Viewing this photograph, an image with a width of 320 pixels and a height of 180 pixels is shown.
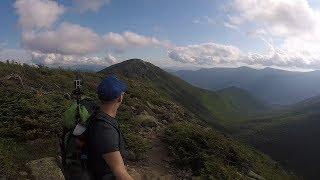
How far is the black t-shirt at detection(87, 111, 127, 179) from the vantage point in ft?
18.2

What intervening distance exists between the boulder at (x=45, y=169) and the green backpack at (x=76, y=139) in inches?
242

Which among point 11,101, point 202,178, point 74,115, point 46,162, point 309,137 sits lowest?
point 309,137

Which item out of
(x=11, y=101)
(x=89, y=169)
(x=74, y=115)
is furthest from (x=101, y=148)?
(x=11, y=101)

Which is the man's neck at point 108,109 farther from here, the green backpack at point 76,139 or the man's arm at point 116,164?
the man's arm at point 116,164

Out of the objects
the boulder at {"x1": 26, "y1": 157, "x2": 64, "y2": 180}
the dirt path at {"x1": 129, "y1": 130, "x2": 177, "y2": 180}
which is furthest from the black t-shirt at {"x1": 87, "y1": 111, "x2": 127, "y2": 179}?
the dirt path at {"x1": 129, "y1": 130, "x2": 177, "y2": 180}

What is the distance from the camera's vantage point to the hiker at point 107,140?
5.54m

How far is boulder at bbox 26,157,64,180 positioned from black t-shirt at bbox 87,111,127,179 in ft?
22.5

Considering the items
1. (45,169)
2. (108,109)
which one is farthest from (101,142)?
(45,169)

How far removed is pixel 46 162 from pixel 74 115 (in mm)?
7135

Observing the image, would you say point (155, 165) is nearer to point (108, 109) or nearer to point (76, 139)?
point (76, 139)

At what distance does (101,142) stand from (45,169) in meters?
7.59

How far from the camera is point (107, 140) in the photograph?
18.2 feet

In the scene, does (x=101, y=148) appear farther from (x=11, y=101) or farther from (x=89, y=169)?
(x=11, y=101)

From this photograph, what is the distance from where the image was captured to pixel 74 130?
19.5 ft
